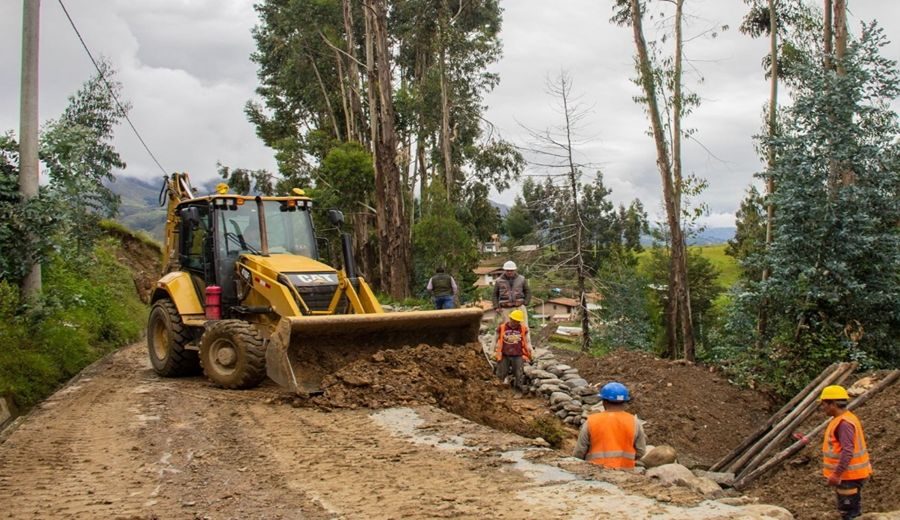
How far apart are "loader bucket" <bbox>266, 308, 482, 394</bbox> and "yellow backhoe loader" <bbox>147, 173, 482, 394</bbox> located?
0.04ft

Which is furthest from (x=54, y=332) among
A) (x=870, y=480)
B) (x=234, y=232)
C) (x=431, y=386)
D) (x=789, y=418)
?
(x=870, y=480)

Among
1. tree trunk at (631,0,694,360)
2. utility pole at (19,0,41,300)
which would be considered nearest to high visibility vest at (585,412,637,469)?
utility pole at (19,0,41,300)

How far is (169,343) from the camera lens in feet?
38.5

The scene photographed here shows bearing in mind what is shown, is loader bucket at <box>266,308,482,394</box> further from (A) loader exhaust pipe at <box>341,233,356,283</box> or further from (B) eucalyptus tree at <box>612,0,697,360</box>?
(B) eucalyptus tree at <box>612,0,697,360</box>

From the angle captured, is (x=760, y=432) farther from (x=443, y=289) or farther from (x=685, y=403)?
(x=443, y=289)

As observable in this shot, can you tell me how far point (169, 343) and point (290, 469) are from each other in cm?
561

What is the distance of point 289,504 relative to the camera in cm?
585

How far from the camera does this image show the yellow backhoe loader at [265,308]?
995 cm

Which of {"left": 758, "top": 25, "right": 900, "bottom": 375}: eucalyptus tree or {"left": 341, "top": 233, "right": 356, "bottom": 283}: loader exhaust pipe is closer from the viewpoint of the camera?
{"left": 341, "top": 233, "right": 356, "bottom": 283}: loader exhaust pipe

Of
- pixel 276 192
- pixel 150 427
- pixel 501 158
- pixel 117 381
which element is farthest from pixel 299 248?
pixel 276 192

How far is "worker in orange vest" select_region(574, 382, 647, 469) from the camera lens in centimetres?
723

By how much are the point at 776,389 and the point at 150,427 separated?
1101cm

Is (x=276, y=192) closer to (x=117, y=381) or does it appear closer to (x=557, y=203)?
(x=557, y=203)

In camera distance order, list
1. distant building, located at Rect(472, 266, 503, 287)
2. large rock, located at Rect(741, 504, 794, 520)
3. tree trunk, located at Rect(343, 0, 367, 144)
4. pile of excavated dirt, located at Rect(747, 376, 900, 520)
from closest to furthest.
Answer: large rock, located at Rect(741, 504, 794, 520) < pile of excavated dirt, located at Rect(747, 376, 900, 520) < distant building, located at Rect(472, 266, 503, 287) < tree trunk, located at Rect(343, 0, 367, 144)
